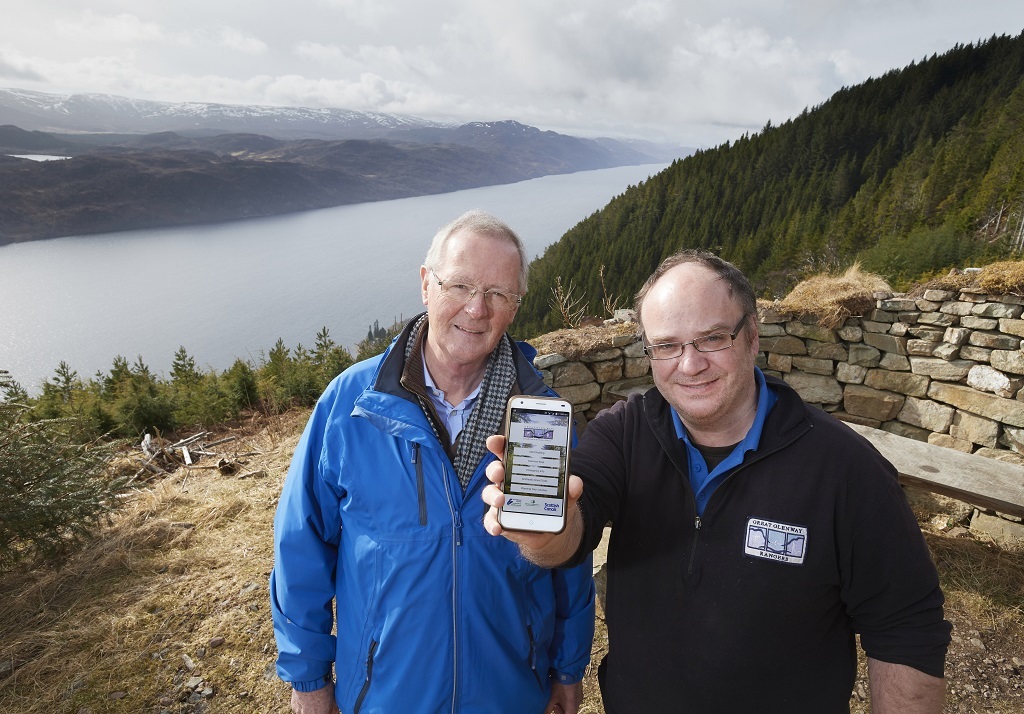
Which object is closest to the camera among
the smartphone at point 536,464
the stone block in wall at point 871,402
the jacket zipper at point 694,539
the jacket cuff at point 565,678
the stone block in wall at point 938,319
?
the smartphone at point 536,464

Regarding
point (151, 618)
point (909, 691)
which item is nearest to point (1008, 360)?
point (909, 691)

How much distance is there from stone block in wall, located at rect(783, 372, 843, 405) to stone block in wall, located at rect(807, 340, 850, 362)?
235 mm

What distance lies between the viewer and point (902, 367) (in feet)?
18.0

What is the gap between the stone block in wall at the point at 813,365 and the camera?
19.0 ft

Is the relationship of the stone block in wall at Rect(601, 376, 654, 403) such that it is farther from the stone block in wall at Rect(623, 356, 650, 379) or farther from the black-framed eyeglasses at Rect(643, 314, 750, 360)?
the black-framed eyeglasses at Rect(643, 314, 750, 360)

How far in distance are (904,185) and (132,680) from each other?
20363 millimetres

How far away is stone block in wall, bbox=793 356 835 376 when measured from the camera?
5.79 metres

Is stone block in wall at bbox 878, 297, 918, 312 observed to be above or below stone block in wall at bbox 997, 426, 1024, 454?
above

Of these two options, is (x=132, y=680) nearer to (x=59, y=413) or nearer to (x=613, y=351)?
(x=613, y=351)

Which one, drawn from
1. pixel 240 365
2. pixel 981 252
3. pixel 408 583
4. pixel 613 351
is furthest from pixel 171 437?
pixel 981 252

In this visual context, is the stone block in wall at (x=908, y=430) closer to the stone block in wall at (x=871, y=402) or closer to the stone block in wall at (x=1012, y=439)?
the stone block in wall at (x=871, y=402)

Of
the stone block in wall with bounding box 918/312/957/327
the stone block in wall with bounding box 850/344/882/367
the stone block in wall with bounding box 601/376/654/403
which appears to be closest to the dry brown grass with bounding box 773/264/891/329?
the stone block in wall with bounding box 850/344/882/367

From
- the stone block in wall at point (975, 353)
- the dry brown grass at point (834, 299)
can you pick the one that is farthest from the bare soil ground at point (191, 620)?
the dry brown grass at point (834, 299)

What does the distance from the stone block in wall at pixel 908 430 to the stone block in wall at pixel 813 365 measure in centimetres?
85
